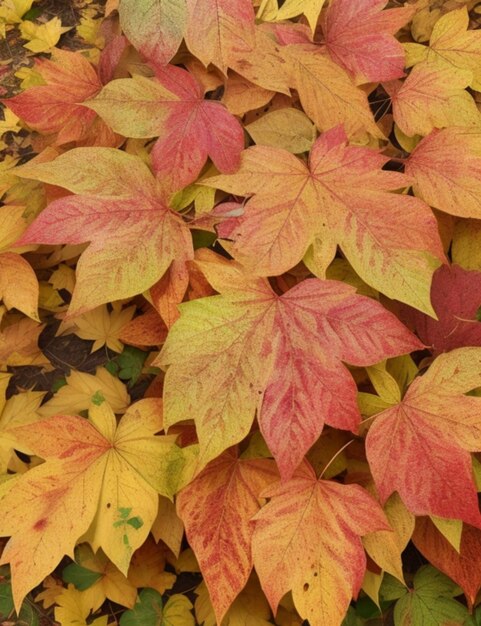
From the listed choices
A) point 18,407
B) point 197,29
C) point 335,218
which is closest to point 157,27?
point 197,29

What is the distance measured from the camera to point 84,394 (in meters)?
1.10

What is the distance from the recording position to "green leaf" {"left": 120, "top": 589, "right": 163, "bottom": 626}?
102 centimetres

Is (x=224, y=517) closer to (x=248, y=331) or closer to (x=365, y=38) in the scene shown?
(x=248, y=331)

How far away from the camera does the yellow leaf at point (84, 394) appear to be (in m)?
1.09

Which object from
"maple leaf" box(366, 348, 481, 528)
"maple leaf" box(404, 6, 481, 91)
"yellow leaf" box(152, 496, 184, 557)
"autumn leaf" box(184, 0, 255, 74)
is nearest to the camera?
"maple leaf" box(366, 348, 481, 528)

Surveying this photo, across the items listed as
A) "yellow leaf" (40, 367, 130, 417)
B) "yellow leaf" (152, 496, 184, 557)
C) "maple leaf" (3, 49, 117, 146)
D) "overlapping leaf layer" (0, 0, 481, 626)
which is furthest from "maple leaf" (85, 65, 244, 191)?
"yellow leaf" (152, 496, 184, 557)

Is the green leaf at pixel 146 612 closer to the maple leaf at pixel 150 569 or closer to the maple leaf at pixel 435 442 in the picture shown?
the maple leaf at pixel 150 569

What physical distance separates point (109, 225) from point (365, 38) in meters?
0.55

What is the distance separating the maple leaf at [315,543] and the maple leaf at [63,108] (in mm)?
659

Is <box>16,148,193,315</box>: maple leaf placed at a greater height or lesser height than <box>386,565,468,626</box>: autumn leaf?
greater

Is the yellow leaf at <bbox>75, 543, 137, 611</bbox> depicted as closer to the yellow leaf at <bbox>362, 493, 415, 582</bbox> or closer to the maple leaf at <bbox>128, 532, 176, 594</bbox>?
the maple leaf at <bbox>128, 532, 176, 594</bbox>

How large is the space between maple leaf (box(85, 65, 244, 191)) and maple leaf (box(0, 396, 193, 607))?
36 centimetres

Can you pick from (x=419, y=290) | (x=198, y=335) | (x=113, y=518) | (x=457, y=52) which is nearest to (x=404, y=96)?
(x=457, y=52)

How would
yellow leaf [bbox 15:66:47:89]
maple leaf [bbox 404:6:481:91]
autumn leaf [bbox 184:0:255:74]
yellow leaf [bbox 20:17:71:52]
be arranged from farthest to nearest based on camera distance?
1. yellow leaf [bbox 20:17:71:52]
2. yellow leaf [bbox 15:66:47:89]
3. maple leaf [bbox 404:6:481:91]
4. autumn leaf [bbox 184:0:255:74]
